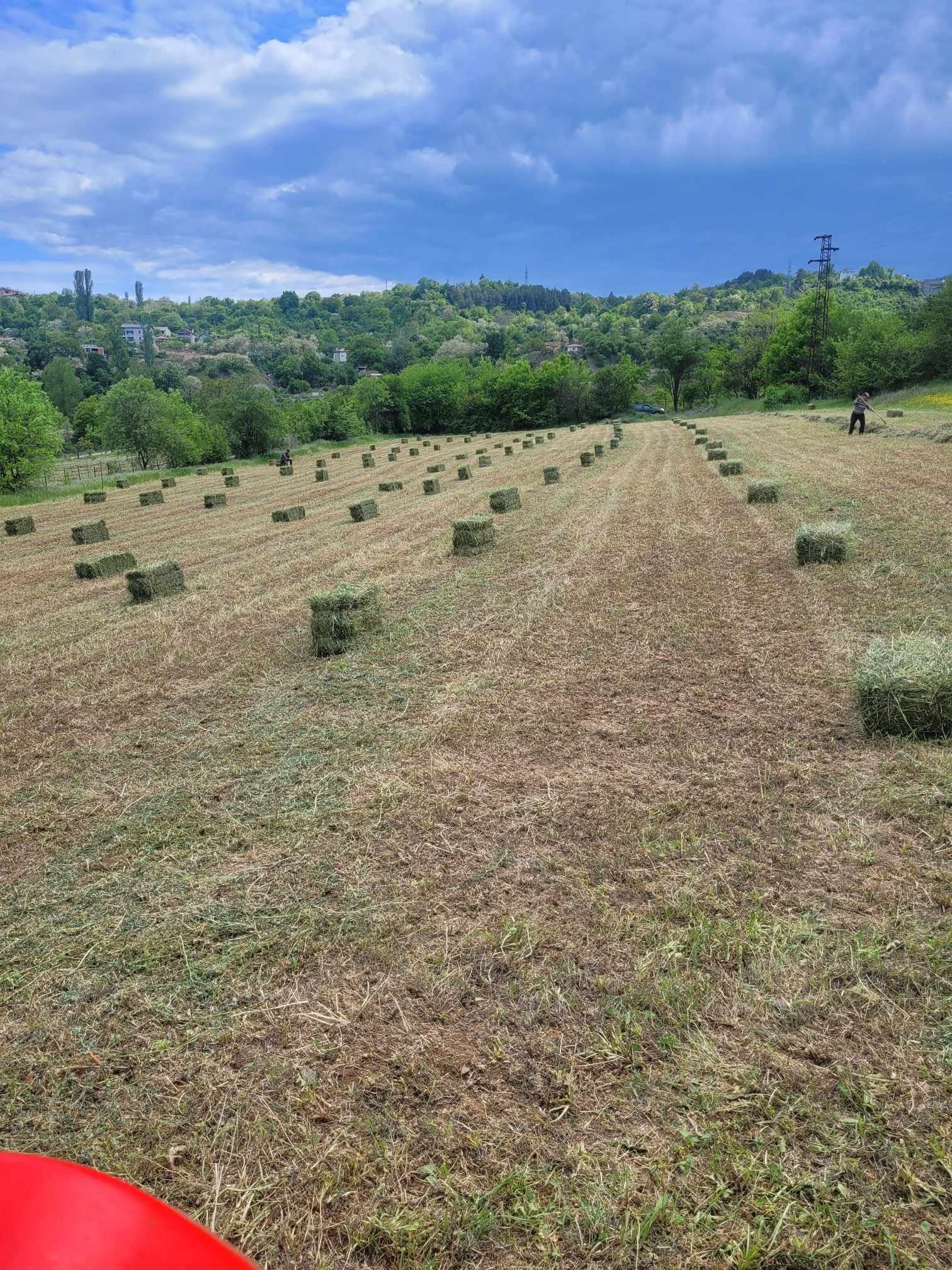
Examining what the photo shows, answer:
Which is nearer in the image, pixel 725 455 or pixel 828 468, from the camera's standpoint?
pixel 828 468

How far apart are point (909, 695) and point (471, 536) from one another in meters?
11.8

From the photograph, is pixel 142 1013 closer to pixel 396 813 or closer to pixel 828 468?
pixel 396 813

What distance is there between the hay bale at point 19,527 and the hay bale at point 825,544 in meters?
25.8

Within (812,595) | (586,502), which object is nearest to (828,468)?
(586,502)

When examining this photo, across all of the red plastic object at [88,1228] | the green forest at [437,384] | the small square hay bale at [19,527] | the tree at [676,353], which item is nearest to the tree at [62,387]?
the green forest at [437,384]

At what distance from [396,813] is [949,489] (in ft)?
57.7

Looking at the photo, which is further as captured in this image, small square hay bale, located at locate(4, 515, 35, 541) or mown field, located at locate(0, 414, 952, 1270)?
small square hay bale, located at locate(4, 515, 35, 541)

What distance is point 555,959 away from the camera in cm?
429

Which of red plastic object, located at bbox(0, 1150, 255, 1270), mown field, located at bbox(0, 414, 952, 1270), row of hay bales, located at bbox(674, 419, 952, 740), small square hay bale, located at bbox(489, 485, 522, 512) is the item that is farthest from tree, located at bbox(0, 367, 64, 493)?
red plastic object, located at bbox(0, 1150, 255, 1270)

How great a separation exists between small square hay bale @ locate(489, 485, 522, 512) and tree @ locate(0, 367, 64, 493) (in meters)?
27.4

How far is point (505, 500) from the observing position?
22.5 metres

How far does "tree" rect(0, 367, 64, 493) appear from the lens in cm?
3653

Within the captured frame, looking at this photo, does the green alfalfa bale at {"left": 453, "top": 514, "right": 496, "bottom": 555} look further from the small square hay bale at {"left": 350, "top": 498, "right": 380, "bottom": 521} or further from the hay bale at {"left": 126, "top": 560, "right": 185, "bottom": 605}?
the small square hay bale at {"left": 350, "top": 498, "right": 380, "bottom": 521}

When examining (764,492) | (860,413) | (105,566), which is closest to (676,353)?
(860,413)
